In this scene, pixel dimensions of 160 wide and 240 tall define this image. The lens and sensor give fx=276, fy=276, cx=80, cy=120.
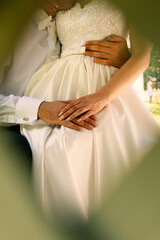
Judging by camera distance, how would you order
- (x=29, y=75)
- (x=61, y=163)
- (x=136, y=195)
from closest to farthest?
(x=136, y=195) → (x=61, y=163) → (x=29, y=75)

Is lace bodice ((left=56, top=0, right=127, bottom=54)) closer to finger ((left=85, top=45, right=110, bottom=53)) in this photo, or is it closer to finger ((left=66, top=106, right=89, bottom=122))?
finger ((left=85, top=45, right=110, bottom=53))

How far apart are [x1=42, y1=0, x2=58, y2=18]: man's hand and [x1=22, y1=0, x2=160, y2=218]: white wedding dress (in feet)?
0.09

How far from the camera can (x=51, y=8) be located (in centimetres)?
111

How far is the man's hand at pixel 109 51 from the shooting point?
1.02 metres

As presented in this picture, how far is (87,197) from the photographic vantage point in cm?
79

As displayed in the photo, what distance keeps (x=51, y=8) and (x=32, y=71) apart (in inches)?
10.5

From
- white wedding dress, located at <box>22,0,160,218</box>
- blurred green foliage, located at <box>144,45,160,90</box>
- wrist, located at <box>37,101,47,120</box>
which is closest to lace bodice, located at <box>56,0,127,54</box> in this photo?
white wedding dress, located at <box>22,0,160,218</box>

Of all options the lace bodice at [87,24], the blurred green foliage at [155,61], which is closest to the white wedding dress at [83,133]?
the lace bodice at [87,24]

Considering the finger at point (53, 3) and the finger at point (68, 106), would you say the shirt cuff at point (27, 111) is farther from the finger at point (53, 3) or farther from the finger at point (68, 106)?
the finger at point (53, 3)

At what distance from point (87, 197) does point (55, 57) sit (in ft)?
2.04

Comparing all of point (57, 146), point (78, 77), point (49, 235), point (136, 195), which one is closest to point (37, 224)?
point (49, 235)

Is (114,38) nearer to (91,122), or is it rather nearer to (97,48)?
(97,48)

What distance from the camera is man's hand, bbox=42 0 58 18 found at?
109 centimetres

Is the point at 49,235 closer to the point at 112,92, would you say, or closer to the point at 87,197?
the point at 87,197
